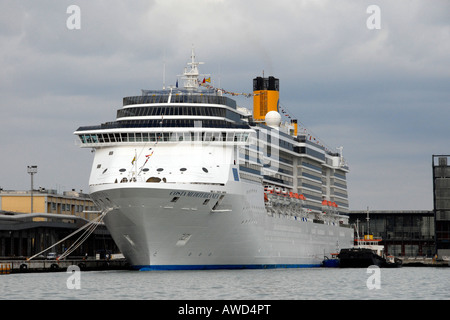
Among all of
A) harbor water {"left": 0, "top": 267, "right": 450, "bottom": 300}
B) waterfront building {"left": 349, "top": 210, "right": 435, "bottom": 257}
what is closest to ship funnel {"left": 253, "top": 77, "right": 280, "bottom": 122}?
harbor water {"left": 0, "top": 267, "right": 450, "bottom": 300}

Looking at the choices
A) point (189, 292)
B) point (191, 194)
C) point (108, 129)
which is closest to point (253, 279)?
point (191, 194)

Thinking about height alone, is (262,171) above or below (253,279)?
above

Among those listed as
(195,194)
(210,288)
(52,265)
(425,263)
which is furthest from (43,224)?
(425,263)

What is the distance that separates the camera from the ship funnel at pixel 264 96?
3548 inches

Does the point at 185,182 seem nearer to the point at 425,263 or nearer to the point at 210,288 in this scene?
the point at 210,288

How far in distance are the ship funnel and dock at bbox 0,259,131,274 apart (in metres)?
19.5

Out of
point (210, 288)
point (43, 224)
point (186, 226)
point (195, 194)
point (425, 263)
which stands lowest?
point (210, 288)

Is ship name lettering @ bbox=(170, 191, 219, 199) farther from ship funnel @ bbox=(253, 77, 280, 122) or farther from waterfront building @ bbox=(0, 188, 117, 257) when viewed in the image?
ship funnel @ bbox=(253, 77, 280, 122)

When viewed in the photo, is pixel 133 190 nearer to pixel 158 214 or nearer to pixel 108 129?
pixel 158 214

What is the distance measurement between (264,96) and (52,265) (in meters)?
28.2

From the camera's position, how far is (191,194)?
62.2 m

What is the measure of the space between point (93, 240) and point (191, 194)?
42.5 m

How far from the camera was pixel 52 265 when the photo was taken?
74.1 m

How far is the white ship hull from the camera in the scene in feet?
202
